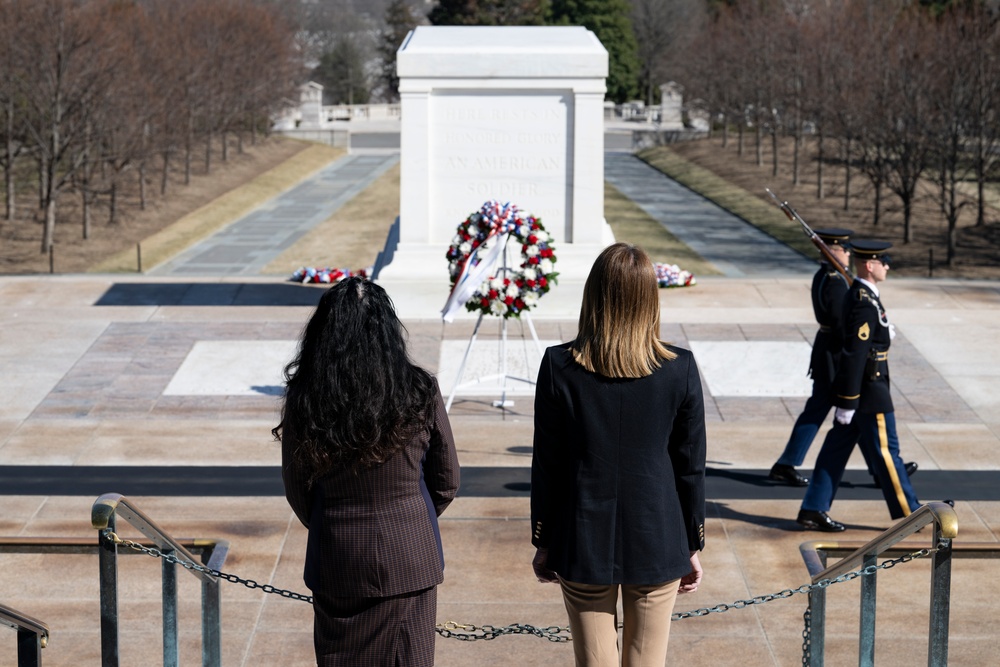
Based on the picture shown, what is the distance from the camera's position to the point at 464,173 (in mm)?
14500

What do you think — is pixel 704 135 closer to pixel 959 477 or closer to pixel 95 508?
pixel 959 477

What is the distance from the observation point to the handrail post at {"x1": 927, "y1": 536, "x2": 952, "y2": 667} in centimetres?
421

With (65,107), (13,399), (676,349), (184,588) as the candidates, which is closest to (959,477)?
(184,588)

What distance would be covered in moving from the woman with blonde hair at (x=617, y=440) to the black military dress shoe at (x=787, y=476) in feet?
16.0

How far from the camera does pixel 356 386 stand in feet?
12.2

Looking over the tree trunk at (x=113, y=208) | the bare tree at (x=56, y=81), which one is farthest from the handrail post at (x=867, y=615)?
the tree trunk at (x=113, y=208)

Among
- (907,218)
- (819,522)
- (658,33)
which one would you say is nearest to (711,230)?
(907,218)

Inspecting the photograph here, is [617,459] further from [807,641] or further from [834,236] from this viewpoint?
[834,236]

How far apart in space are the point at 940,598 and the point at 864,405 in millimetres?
3264

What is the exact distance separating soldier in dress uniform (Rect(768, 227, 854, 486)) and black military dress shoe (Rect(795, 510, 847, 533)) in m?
0.81

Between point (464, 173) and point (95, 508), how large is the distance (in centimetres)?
1059

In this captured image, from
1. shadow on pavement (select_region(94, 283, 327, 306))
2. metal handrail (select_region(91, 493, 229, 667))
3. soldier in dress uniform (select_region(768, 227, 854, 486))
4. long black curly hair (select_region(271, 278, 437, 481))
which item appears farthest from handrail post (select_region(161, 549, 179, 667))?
shadow on pavement (select_region(94, 283, 327, 306))

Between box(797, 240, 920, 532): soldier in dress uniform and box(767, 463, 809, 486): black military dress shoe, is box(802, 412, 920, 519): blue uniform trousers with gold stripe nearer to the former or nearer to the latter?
box(797, 240, 920, 532): soldier in dress uniform

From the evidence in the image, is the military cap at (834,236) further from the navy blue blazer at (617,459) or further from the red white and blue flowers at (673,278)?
the red white and blue flowers at (673,278)
